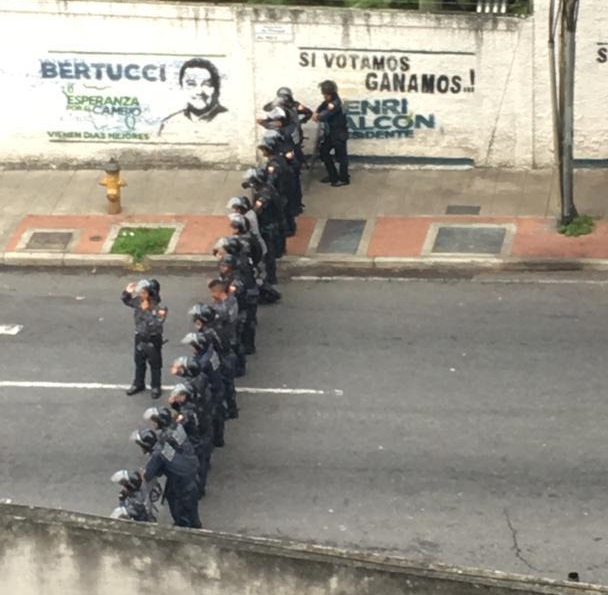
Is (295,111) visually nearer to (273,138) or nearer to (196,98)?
(273,138)

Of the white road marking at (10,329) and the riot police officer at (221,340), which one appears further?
the white road marking at (10,329)

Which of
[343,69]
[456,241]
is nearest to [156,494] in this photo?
[456,241]

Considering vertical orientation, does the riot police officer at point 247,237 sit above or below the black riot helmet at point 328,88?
below

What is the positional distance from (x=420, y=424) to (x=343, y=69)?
7.58 metres

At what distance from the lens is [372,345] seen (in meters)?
20.5

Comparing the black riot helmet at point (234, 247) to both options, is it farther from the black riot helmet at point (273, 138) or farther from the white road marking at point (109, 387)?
the black riot helmet at point (273, 138)

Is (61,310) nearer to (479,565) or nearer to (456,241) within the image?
(456,241)

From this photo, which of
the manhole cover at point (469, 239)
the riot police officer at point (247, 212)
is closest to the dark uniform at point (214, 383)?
the riot police officer at point (247, 212)

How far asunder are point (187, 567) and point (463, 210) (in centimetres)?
1207

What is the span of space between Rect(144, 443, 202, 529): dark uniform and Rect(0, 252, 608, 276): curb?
638 cm

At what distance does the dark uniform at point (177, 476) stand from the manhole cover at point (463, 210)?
818 centimetres

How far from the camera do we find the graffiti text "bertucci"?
25234 millimetres

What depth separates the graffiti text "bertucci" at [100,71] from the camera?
25234 millimetres

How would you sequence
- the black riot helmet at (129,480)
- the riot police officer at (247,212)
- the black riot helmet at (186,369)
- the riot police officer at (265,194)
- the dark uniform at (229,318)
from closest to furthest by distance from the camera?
the black riot helmet at (129,480)
the black riot helmet at (186,369)
the dark uniform at (229,318)
the riot police officer at (247,212)
the riot police officer at (265,194)
